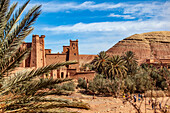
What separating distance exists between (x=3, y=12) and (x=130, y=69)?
98.0ft

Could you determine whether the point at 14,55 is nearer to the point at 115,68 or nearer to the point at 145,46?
the point at 115,68

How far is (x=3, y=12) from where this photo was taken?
13.4 ft

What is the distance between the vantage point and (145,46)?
83.4 m

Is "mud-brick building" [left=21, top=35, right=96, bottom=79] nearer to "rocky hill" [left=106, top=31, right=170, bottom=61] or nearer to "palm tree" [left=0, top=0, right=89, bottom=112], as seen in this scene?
"palm tree" [left=0, top=0, right=89, bottom=112]

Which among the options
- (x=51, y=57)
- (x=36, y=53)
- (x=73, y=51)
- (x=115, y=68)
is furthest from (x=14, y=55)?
(x=73, y=51)

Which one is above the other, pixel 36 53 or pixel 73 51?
pixel 73 51

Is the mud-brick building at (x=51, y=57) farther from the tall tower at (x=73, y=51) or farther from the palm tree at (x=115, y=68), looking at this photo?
the palm tree at (x=115, y=68)

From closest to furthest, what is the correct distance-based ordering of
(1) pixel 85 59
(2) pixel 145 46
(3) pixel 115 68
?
(3) pixel 115 68 < (1) pixel 85 59 < (2) pixel 145 46

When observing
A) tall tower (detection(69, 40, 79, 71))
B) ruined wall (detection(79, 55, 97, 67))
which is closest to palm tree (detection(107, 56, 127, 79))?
tall tower (detection(69, 40, 79, 71))

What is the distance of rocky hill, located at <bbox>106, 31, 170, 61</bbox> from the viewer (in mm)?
78156

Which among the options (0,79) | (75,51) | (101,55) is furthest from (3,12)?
(75,51)

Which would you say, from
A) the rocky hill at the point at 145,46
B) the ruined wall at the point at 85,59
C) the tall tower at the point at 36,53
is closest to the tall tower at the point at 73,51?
the tall tower at the point at 36,53

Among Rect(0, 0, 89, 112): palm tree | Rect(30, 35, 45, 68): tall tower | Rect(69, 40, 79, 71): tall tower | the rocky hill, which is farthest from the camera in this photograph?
the rocky hill

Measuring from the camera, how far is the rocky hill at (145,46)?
78.2 metres
